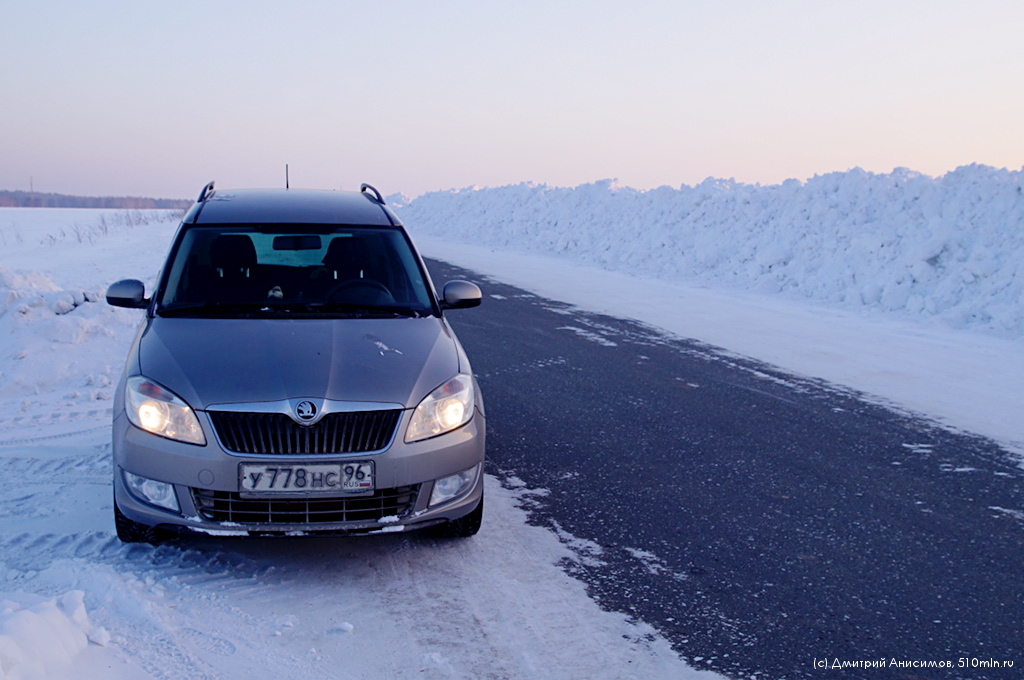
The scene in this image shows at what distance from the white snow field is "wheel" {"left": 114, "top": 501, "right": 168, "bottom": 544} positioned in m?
0.07

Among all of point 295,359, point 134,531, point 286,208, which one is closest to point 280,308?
point 295,359

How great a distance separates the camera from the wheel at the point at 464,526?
3920mm

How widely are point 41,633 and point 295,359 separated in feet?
4.87

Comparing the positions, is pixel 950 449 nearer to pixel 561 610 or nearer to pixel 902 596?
pixel 902 596

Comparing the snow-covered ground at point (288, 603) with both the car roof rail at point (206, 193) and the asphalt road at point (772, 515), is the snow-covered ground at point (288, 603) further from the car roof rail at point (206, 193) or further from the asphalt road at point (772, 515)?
the car roof rail at point (206, 193)

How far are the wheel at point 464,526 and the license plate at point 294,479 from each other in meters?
0.70

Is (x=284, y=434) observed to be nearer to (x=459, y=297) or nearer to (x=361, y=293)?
(x=361, y=293)

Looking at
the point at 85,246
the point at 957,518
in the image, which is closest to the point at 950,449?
the point at 957,518

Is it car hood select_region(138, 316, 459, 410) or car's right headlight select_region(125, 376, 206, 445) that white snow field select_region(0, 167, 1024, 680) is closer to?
car's right headlight select_region(125, 376, 206, 445)

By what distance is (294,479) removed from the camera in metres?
3.39

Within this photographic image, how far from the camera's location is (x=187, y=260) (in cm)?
479

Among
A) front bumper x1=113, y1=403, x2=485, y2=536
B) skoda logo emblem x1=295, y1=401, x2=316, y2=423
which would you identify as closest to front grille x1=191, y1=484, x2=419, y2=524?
front bumper x1=113, y1=403, x2=485, y2=536

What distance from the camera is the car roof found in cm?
509

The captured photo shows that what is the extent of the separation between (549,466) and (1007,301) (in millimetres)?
9494
